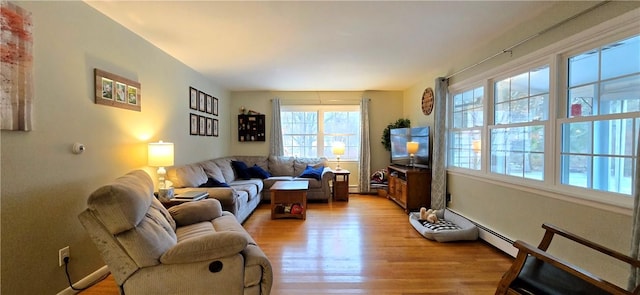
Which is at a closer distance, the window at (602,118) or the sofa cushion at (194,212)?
the window at (602,118)

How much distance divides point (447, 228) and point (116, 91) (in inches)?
153

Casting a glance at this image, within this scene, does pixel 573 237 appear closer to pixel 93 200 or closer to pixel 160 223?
pixel 160 223

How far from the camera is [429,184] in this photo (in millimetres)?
4508

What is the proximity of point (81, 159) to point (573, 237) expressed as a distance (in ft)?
11.3

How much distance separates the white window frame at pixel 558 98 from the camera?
1881mm

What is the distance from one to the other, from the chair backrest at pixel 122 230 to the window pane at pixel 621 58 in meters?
3.24

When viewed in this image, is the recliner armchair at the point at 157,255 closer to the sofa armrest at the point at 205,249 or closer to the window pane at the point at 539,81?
the sofa armrest at the point at 205,249

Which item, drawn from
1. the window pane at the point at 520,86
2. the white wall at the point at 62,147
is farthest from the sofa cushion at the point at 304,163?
the window pane at the point at 520,86

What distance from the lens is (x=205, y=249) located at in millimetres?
1652

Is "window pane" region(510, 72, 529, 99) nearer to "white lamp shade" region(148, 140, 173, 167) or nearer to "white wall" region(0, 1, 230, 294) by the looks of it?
"white lamp shade" region(148, 140, 173, 167)

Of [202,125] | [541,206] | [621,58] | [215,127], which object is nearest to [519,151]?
[541,206]

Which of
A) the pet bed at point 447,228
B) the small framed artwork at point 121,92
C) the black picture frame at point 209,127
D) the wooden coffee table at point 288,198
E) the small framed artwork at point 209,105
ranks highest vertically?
the small framed artwork at point 209,105

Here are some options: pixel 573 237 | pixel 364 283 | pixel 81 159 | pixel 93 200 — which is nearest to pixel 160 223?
pixel 93 200

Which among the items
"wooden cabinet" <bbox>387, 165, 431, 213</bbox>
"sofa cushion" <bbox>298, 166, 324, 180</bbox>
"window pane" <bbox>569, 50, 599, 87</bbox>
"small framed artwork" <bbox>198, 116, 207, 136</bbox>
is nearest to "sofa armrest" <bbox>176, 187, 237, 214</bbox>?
"small framed artwork" <bbox>198, 116, 207, 136</bbox>
